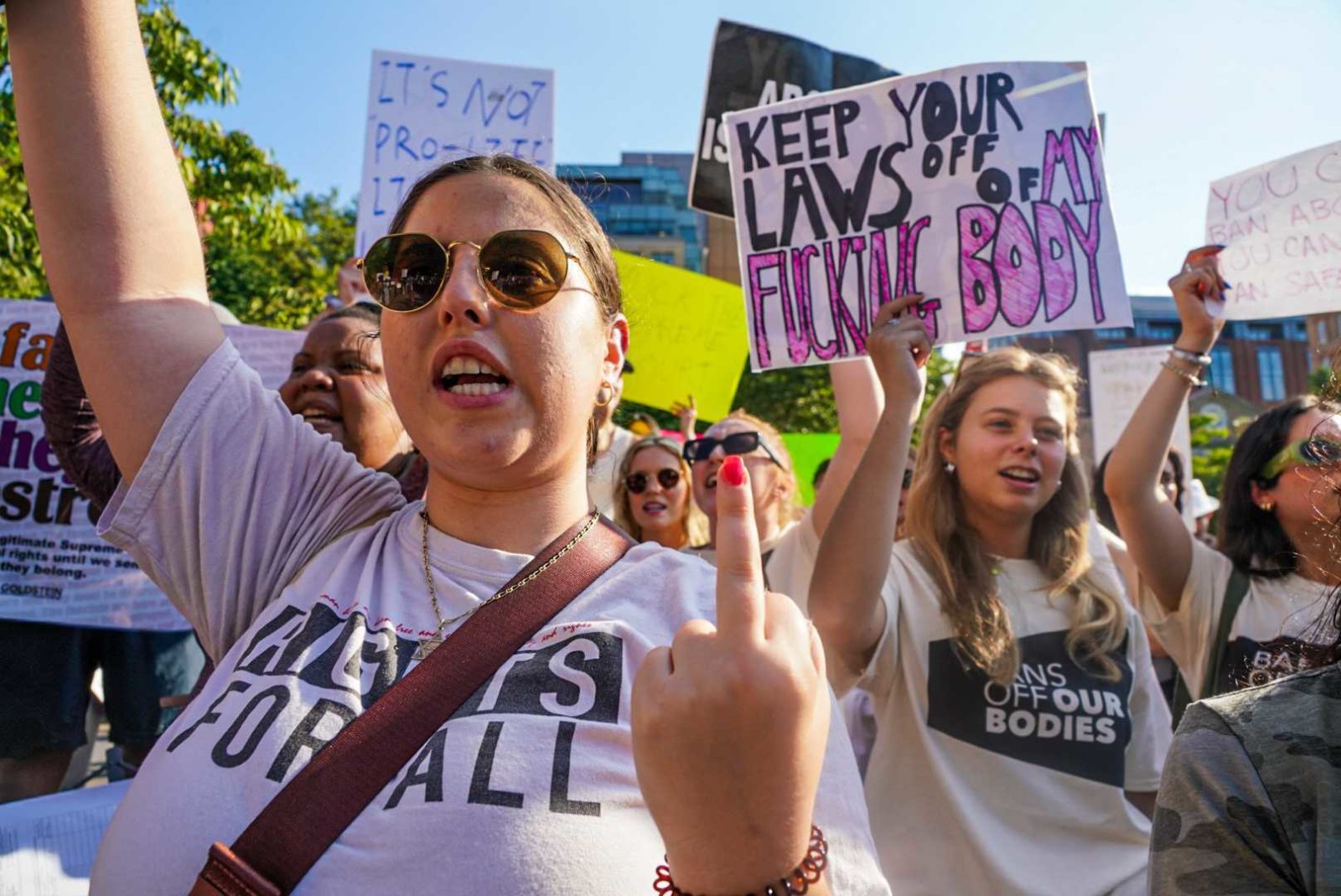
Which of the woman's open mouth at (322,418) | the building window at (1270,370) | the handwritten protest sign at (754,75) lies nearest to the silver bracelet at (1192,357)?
the handwritten protest sign at (754,75)

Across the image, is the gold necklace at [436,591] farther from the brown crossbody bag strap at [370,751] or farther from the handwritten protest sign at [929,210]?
the handwritten protest sign at [929,210]

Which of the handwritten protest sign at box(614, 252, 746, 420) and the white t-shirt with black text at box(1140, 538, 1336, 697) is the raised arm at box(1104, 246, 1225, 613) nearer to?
the white t-shirt with black text at box(1140, 538, 1336, 697)

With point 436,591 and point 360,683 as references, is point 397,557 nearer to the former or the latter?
point 436,591

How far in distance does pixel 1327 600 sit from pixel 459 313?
1.31 meters

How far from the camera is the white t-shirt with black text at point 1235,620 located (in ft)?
8.80

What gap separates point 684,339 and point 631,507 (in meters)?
0.79

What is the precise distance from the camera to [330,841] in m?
1.15

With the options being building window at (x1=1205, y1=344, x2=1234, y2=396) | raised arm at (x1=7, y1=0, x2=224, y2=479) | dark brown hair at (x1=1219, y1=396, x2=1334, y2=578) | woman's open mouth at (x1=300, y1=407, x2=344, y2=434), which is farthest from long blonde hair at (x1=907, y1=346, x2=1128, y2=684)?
building window at (x1=1205, y1=344, x2=1234, y2=396)

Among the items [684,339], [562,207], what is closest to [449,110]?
[684,339]

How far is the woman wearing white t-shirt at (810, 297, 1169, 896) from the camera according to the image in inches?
92.1

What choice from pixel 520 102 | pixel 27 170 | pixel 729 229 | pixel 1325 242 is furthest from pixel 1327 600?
pixel 729 229

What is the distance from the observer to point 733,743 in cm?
87

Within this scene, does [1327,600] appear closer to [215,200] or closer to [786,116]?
[786,116]

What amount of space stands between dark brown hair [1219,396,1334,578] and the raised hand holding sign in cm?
264
